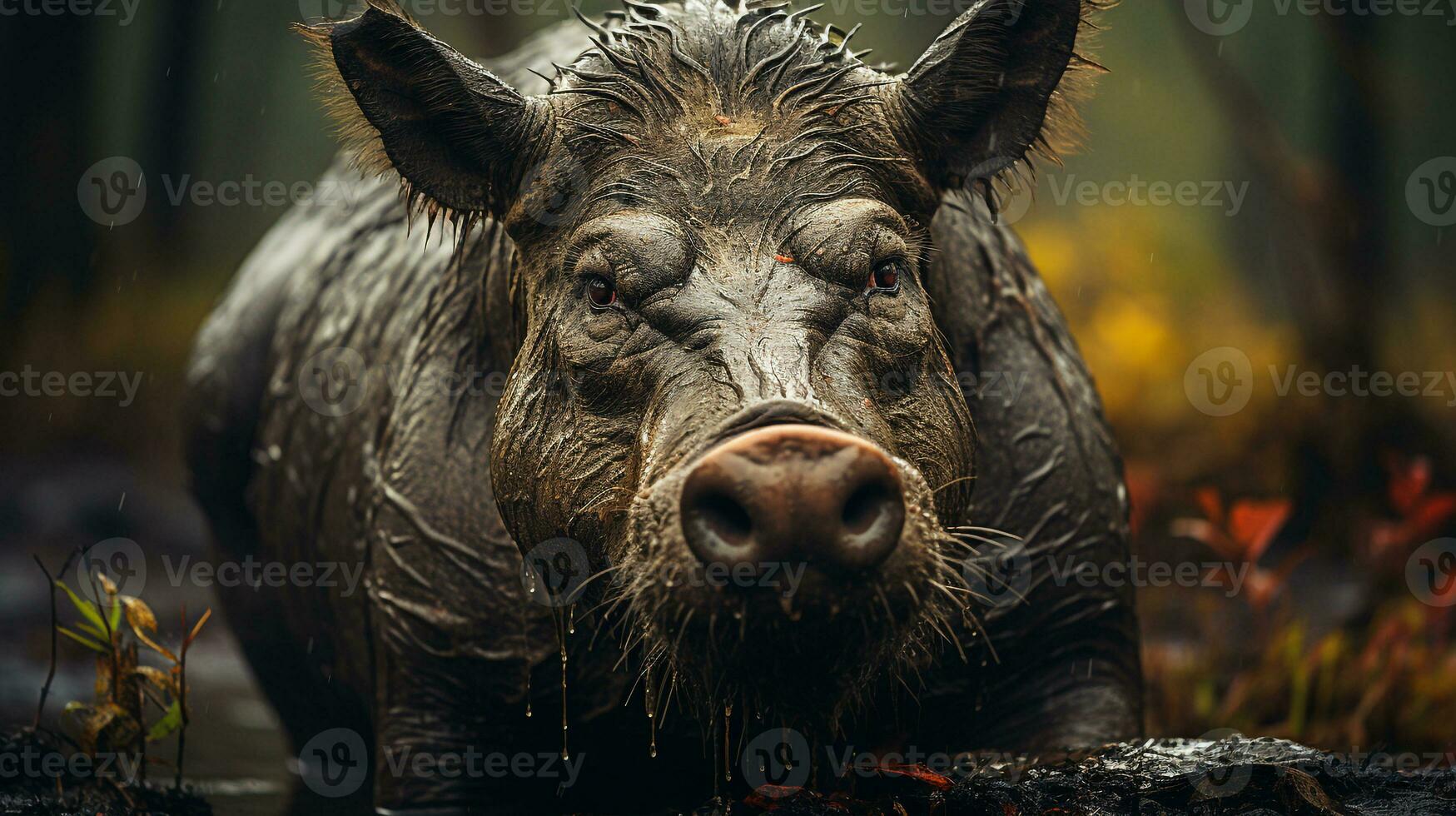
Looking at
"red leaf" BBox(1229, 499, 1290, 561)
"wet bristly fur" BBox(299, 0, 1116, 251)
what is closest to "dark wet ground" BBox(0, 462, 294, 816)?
"wet bristly fur" BBox(299, 0, 1116, 251)

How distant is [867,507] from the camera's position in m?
2.69

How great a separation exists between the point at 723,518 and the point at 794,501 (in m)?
0.18

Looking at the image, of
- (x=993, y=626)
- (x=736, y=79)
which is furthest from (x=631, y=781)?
(x=736, y=79)

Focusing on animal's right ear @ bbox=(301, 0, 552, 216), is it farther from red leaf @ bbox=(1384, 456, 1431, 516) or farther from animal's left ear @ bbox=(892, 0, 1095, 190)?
red leaf @ bbox=(1384, 456, 1431, 516)

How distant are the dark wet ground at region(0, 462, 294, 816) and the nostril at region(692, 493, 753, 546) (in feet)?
11.5

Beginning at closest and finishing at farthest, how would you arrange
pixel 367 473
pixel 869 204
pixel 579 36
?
1. pixel 869 204
2. pixel 367 473
3. pixel 579 36

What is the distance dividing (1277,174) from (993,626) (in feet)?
23.7

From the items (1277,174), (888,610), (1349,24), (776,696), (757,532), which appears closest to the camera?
(757,532)

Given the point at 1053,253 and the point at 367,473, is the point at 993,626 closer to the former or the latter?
the point at 367,473

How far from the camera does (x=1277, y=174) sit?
10211 millimetres

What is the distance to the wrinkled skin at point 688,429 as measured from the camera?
9.86ft

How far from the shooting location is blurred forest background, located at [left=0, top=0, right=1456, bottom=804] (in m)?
6.75

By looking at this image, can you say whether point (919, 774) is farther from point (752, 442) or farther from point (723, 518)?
point (752, 442)

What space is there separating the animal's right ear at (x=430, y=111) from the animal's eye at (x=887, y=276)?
0.91 m
